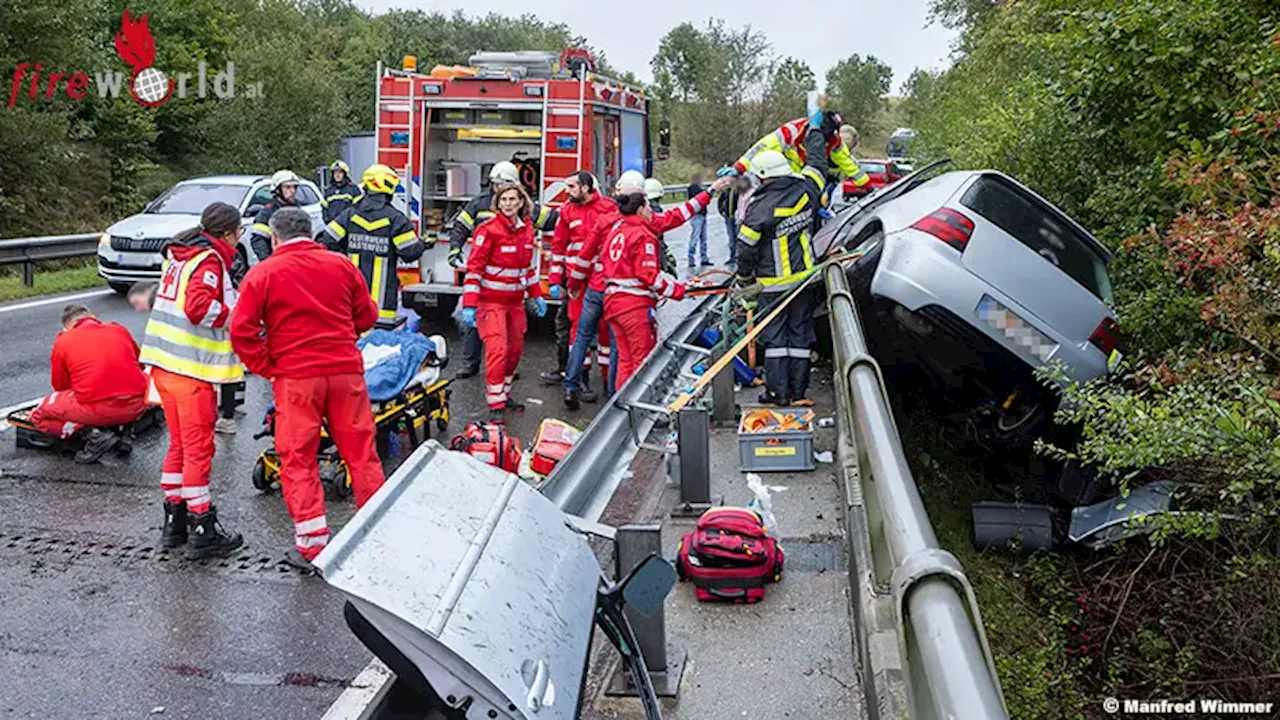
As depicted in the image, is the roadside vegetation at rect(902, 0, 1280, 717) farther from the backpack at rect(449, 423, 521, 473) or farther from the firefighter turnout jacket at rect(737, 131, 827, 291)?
the backpack at rect(449, 423, 521, 473)

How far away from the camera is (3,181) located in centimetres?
2083

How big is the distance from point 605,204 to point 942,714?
8.14 meters

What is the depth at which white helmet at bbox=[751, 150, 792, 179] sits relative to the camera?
7637 mm

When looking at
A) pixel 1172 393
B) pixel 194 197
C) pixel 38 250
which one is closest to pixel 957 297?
pixel 1172 393

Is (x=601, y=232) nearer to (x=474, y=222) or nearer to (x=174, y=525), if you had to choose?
(x=474, y=222)

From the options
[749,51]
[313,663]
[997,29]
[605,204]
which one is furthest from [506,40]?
[313,663]

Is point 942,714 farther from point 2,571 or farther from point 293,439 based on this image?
point 2,571

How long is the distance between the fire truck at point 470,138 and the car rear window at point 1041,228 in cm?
532

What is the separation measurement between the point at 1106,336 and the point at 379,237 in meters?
5.18

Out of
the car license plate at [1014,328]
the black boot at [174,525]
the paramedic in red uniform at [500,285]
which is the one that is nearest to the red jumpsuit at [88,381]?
the black boot at [174,525]

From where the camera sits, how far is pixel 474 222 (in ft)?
31.5

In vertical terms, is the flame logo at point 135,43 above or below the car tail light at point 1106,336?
above

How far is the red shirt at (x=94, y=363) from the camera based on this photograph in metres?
7.27

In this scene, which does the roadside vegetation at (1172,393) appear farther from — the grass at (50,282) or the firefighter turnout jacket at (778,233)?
the grass at (50,282)
